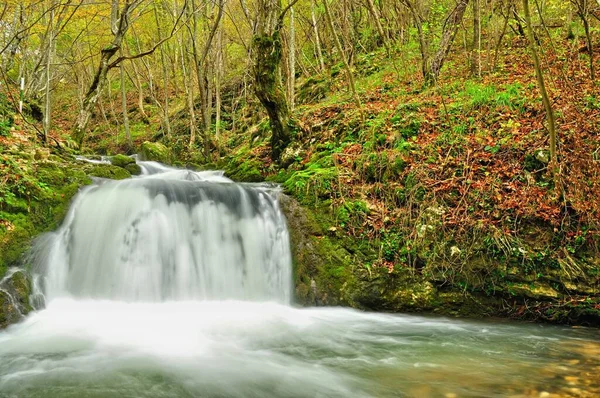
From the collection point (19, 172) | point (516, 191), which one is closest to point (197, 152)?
point (19, 172)

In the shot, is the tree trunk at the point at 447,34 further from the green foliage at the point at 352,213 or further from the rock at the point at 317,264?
the rock at the point at 317,264

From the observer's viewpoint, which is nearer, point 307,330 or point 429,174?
point 307,330

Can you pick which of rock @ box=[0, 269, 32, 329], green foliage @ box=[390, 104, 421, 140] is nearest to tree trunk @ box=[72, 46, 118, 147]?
rock @ box=[0, 269, 32, 329]

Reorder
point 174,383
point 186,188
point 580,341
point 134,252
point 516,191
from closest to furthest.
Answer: point 174,383
point 580,341
point 516,191
point 134,252
point 186,188

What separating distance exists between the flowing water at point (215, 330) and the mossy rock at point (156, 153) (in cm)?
792

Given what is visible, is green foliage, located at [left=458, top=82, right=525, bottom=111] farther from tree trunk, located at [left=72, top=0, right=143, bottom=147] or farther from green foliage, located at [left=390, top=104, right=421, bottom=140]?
tree trunk, located at [left=72, top=0, right=143, bottom=147]

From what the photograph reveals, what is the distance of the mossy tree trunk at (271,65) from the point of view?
338 inches

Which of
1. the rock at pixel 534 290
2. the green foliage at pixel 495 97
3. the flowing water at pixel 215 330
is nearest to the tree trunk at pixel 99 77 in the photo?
the flowing water at pixel 215 330

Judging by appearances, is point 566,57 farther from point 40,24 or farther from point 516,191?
point 40,24

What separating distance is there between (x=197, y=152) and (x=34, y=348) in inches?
444

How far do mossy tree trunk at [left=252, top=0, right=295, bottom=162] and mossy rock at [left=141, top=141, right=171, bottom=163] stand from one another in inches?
298

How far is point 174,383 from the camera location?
354cm

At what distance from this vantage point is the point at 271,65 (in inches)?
340

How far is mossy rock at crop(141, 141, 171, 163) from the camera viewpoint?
1502cm
